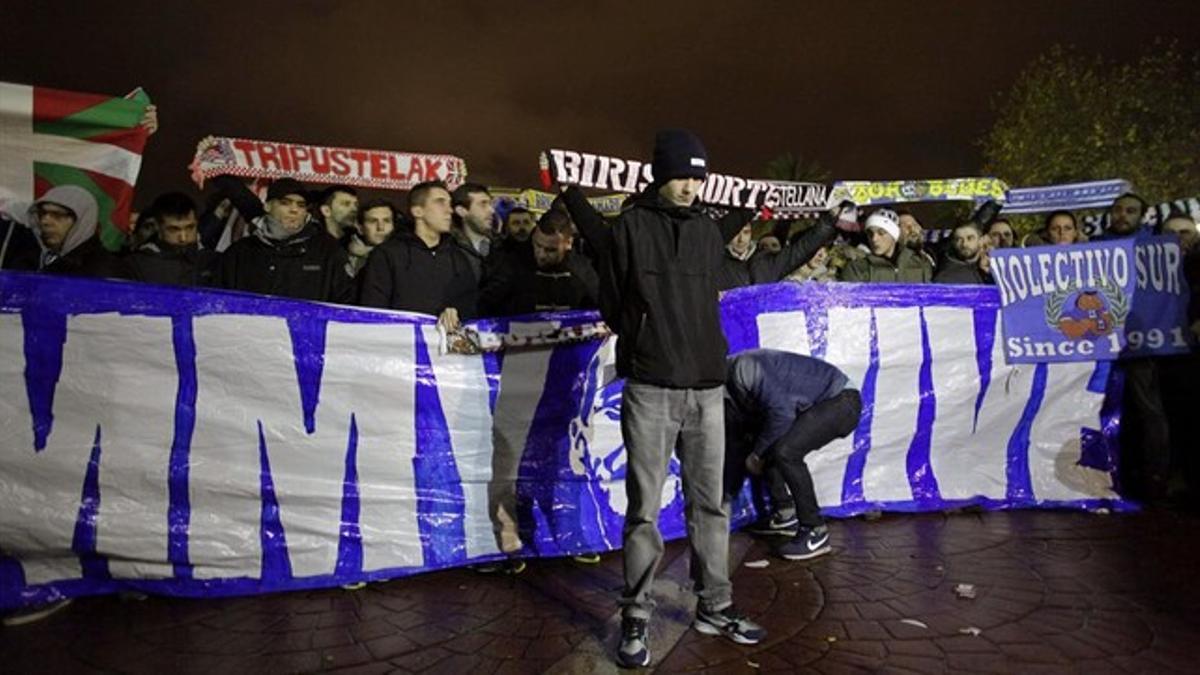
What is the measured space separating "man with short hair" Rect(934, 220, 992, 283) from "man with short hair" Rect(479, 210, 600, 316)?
311 cm

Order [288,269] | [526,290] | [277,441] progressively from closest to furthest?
[277,441]
[288,269]
[526,290]

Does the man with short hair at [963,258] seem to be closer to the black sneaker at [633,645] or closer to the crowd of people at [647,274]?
the crowd of people at [647,274]

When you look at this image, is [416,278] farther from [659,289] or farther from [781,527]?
[781,527]

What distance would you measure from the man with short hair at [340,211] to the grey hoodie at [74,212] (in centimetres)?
201

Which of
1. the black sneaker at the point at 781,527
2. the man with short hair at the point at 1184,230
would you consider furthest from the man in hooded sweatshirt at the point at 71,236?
the man with short hair at the point at 1184,230

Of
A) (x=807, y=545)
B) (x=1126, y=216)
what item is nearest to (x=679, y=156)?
(x=807, y=545)

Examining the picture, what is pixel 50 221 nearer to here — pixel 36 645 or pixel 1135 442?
pixel 36 645

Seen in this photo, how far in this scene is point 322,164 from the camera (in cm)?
912

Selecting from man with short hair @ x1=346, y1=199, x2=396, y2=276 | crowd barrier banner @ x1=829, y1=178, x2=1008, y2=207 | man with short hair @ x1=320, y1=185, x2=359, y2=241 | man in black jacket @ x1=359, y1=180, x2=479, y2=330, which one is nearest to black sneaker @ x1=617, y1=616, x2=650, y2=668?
man in black jacket @ x1=359, y1=180, x2=479, y2=330

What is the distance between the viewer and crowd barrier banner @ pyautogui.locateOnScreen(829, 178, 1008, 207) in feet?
37.2

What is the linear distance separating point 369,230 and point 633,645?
383 centimetres

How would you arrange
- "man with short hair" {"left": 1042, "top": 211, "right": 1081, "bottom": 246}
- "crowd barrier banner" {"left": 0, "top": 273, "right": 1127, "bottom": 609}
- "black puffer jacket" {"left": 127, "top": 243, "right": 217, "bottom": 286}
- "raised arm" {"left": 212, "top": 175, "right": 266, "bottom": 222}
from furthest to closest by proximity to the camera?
1. "man with short hair" {"left": 1042, "top": 211, "right": 1081, "bottom": 246}
2. "raised arm" {"left": 212, "top": 175, "right": 266, "bottom": 222}
3. "black puffer jacket" {"left": 127, "top": 243, "right": 217, "bottom": 286}
4. "crowd barrier banner" {"left": 0, "top": 273, "right": 1127, "bottom": 609}

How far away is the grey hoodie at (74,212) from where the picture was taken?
15.1ft

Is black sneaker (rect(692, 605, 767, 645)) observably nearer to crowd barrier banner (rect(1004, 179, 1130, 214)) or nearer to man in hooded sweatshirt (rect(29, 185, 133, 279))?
man in hooded sweatshirt (rect(29, 185, 133, 279))
